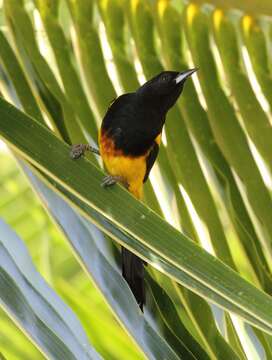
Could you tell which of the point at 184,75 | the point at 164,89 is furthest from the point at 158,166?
the point at 164,89

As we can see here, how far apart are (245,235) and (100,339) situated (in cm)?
27

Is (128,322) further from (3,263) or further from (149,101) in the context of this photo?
(149,101)

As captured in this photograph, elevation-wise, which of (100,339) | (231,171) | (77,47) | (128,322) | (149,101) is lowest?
(128,322)

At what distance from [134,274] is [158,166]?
0.30 m

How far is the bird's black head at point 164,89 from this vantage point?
5.07 ft

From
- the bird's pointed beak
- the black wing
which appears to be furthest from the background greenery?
the black wing

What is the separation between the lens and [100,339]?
1252mm

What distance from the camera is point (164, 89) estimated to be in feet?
5.98

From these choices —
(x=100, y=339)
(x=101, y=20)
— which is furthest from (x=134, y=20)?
(x=100, y=339)

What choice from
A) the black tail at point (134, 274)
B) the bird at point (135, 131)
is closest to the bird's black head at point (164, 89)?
the bird at point (135, 131)

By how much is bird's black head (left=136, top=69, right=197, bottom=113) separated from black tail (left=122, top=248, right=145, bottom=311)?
0.38 meters

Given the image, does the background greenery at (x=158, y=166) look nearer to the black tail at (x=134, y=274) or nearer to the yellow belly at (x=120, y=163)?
the black tail at (x=134, y=274)

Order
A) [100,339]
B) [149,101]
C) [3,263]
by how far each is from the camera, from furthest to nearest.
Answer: [149,101] < [100,339] < [3,263]

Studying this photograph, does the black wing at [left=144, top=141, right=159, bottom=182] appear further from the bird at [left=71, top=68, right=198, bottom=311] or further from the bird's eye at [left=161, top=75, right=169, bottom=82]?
the bird's eye at [left=161, top=75, right=169, bottom=82]
